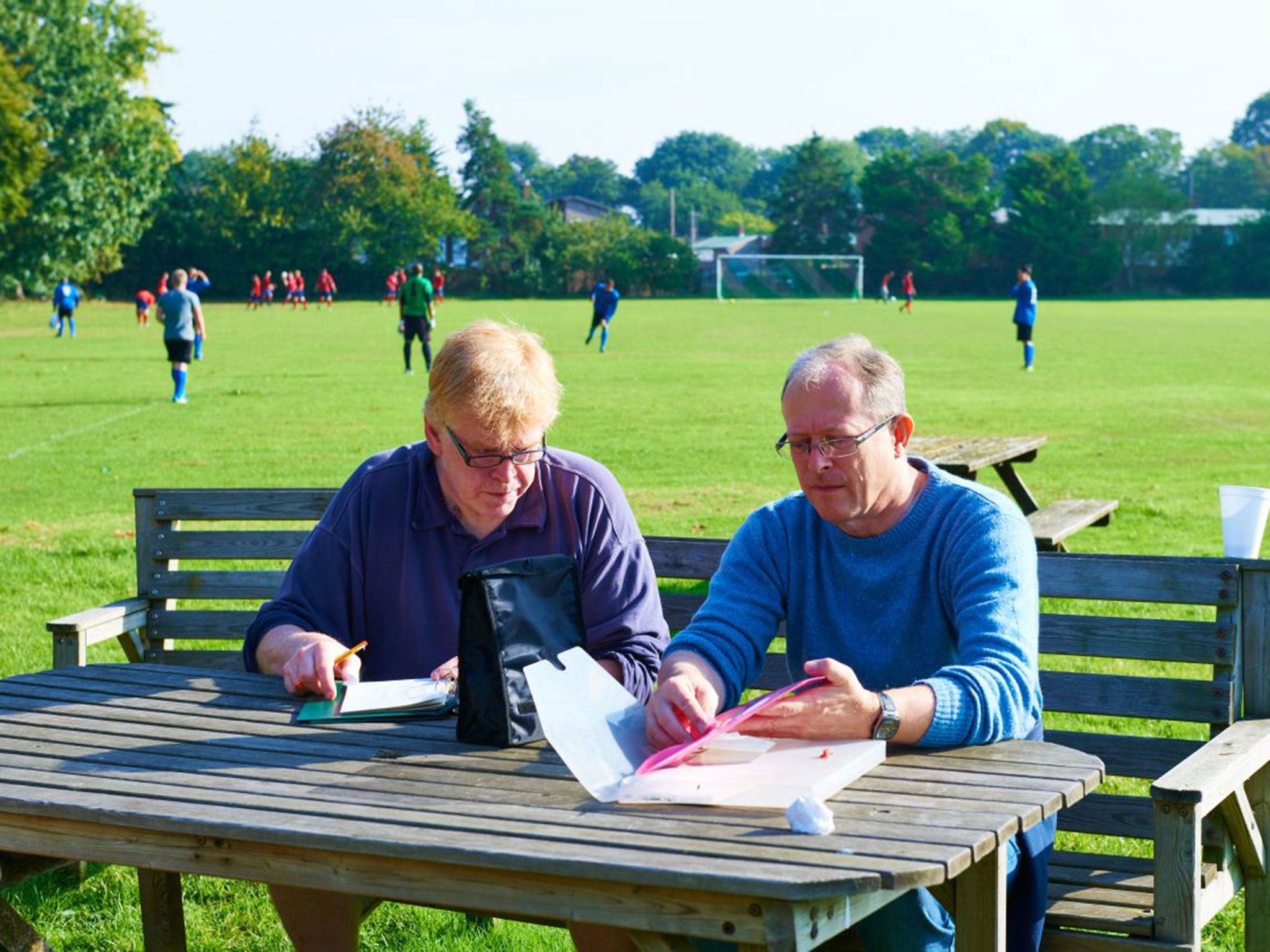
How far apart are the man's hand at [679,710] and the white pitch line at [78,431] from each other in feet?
44.9

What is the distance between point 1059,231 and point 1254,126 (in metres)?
99.9

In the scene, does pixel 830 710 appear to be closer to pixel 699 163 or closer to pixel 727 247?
pixel 727 247

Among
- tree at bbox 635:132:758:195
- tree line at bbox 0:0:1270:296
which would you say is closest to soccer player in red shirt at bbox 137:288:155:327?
tree line at bbox 0:0:1270:296

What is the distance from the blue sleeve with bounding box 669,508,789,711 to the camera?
3.23m

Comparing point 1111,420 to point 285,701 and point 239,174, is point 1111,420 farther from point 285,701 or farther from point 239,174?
point 239,174

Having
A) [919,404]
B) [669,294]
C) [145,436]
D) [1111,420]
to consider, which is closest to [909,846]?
[145,436]

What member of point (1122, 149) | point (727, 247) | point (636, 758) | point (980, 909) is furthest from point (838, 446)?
point (1122, 149)

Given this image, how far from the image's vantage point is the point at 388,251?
87062mm

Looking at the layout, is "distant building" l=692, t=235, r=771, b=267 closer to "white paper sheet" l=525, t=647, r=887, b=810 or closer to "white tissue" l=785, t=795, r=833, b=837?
"white paper sheet" l=525, t=647, r=887, b=810

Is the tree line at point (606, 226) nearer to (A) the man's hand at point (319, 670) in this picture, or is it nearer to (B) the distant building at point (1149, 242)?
(B) the distant building at point (1149, 242)

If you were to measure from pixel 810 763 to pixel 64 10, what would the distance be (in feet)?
234

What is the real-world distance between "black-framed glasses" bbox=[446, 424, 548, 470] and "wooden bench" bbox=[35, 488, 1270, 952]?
97 centimetres

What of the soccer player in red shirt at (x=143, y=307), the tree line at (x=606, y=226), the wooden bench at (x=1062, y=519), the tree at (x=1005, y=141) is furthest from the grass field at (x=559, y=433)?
the tree at (x=1005, y=141)

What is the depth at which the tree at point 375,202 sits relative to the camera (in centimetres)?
8638
